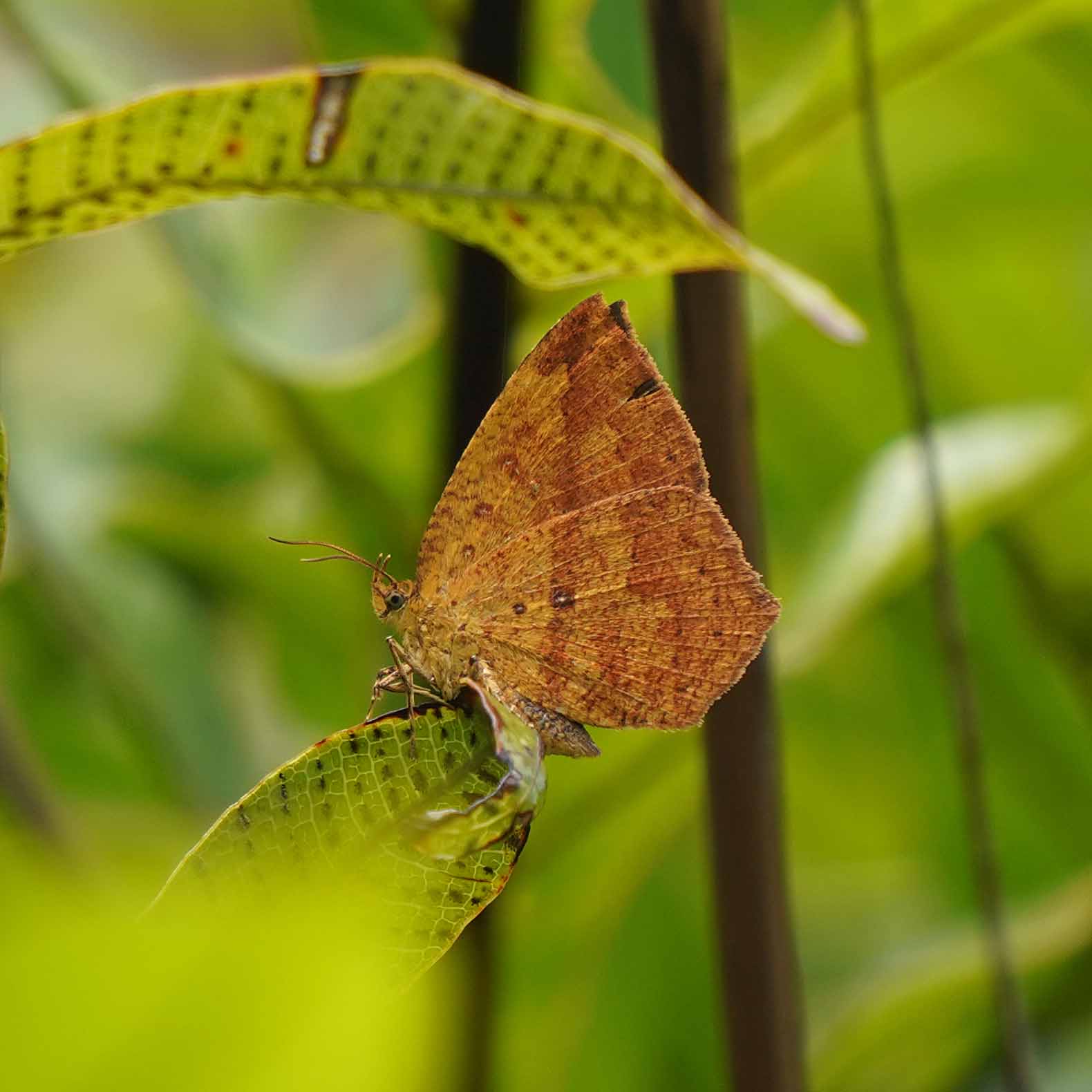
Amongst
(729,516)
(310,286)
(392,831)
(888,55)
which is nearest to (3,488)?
(392,831)

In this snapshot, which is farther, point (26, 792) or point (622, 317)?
point (26, 792)

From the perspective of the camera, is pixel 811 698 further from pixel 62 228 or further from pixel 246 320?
pixel 62 228

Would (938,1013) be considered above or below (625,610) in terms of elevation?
below

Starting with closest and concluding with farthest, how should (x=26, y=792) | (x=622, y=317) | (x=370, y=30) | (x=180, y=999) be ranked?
1. (x=180, y=999)
2. (x=622, y=317)
3. (x=26, y=792)
4. (x=370, y=30)

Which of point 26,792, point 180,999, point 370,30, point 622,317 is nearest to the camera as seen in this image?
point 180,999

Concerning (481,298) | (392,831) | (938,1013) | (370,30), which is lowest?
(938,1013)

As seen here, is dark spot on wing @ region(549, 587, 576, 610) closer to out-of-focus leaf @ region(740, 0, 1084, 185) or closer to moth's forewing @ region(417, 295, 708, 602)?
moth's forewing @ region(417, 295, 708, 602)

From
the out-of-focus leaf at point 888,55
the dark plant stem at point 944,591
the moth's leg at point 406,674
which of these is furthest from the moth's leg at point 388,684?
the out-of-focus leaf at point 888,55

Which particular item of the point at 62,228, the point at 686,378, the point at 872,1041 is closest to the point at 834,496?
the point at 872,1041

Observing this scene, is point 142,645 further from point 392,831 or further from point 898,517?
point 392,831
